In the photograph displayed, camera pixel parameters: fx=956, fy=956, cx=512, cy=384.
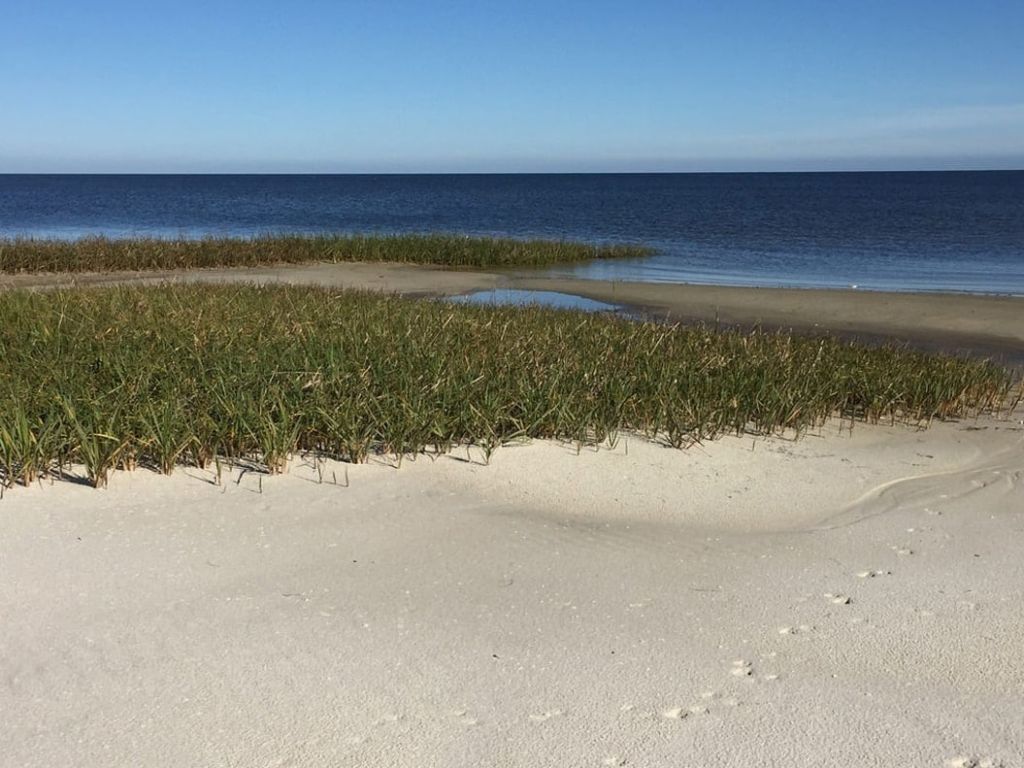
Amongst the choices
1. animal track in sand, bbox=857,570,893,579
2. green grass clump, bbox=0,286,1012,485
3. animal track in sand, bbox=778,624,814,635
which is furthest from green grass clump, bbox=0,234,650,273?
animal track in sand, bbox=778,624,814,635

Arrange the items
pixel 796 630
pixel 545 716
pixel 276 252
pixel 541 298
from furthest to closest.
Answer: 1. pixel 276 252
2. pixel 541 298
3. pixel 796 630
4. pixel 545 716

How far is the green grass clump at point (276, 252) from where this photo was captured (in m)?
22.6

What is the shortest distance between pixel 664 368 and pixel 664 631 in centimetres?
444

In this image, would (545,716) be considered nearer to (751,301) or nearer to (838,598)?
(838,598)

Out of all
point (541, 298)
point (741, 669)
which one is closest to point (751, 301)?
point (541, 298)

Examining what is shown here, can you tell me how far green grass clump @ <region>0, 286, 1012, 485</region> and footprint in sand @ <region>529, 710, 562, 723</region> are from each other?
2.92 m

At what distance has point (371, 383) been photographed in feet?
22.9

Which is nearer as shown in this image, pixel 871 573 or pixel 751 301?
pixel 871 573

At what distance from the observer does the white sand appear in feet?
10.2

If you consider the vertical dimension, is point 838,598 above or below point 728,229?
above

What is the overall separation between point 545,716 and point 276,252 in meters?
25.0

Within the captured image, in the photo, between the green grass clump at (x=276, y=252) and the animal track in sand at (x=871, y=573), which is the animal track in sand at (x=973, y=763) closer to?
the animal track in sand at (x=871, y=573)

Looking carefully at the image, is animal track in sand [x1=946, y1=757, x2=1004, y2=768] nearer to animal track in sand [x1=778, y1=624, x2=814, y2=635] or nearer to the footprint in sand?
animal track in sand [x1=778, y1=624, x2=814, y2=635]

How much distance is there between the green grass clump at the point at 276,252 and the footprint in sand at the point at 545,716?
71.5 ft
